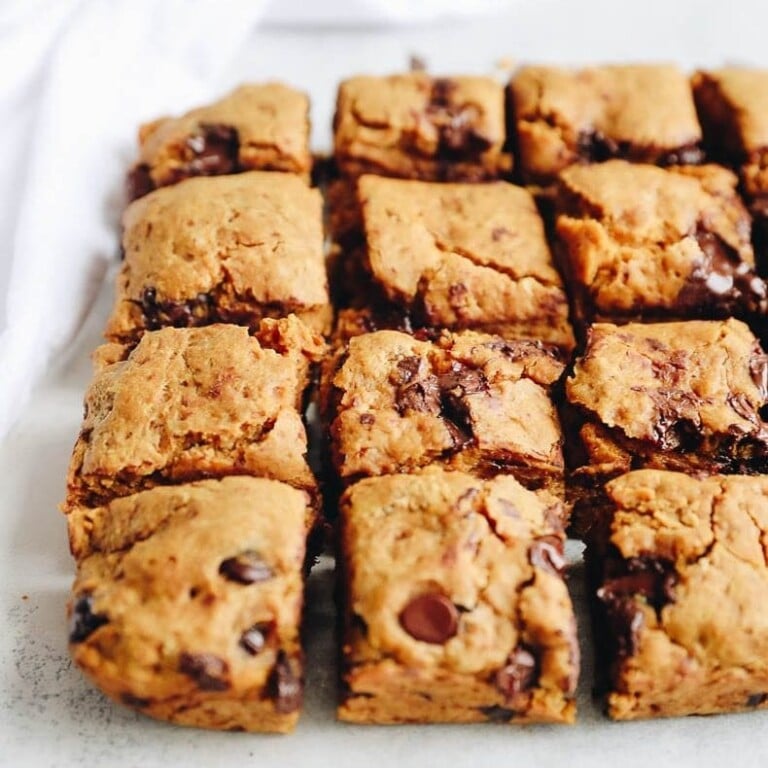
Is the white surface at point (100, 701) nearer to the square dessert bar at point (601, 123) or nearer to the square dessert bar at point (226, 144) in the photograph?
the square dessert bar at point (226, 144)

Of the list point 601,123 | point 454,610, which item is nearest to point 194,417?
point 454,610

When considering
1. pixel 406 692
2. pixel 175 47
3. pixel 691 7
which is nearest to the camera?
pixel 406 692

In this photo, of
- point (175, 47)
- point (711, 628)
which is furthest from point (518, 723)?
point (175, 47)

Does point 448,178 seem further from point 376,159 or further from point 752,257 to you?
point 752,257

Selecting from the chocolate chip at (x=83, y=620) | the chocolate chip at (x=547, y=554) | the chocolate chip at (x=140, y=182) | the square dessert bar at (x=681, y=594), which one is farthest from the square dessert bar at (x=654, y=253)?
the chocolate chip at (x=83, y=620)

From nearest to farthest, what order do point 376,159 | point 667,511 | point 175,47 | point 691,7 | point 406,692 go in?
point 406,692, point 667,511, point 376,159, point 175,47, point 691,7

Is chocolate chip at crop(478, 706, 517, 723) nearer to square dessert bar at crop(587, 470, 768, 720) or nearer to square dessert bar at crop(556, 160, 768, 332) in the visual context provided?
square dessert bar at crop(587, 470, 768, 720)

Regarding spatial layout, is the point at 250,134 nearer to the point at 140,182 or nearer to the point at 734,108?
the point at 140,182
